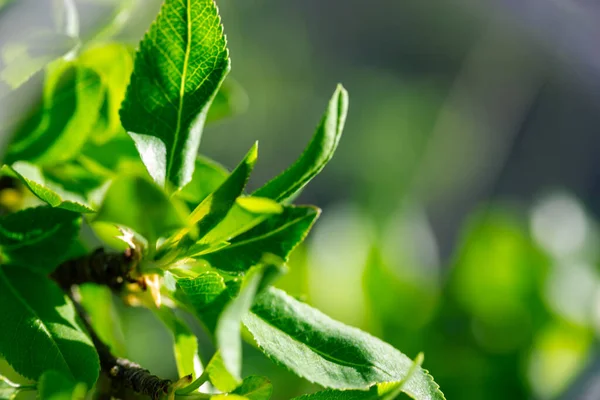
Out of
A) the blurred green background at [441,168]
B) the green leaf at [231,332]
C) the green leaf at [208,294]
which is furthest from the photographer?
the blurred green background at [441,168]

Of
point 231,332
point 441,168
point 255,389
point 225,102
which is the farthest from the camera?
point 441,168

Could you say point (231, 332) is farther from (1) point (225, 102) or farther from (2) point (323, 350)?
(1) point (225, 102)

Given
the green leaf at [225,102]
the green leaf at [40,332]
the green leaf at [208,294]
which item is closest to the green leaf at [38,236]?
the green leaf at [40,332]

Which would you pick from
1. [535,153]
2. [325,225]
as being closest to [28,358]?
[325,225]

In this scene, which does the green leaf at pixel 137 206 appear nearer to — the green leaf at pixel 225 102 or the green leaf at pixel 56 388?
the green leaf at pixel 56 388

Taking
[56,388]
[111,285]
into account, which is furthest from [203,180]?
[56,388]

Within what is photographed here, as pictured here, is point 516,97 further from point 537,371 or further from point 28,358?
point 28,358

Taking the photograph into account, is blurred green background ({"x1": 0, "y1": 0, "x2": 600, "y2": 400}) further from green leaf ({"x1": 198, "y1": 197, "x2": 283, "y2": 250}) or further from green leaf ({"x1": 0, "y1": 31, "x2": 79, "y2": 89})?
green leaf ({"x1": 198, "y1": 197, "x2": 283, "y2": 250})
